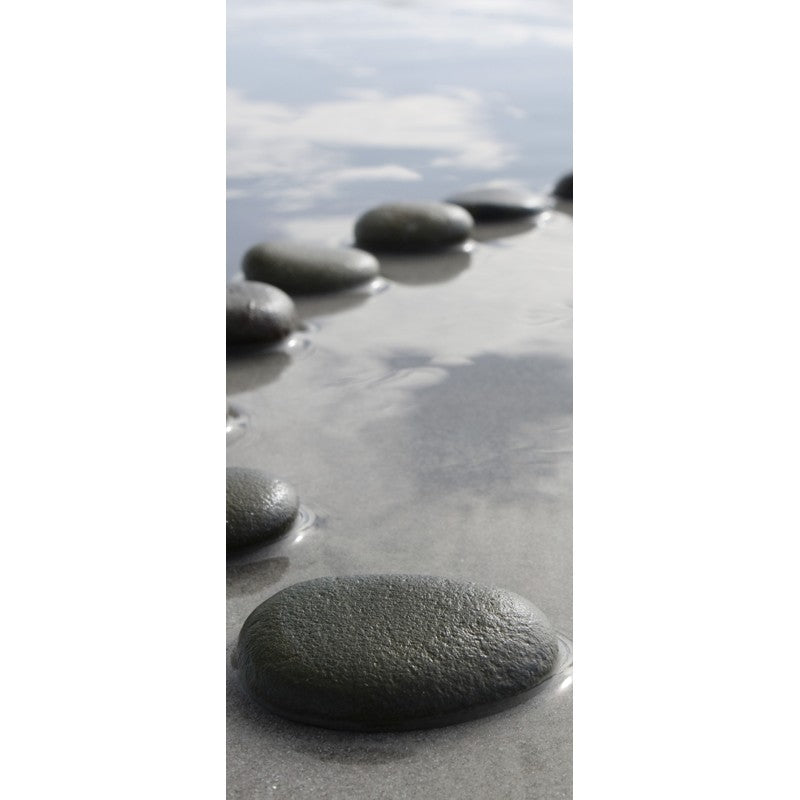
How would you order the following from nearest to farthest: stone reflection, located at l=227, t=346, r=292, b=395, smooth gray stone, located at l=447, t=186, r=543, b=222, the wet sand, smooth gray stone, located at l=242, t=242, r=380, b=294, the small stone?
the wet sand
stone reflection, located at l=227, t=346, r=292, b=395
smooth gray stone, located at l=242, t=242, r=380, b=294
smooth gray stone, located at l=447, t=186, r=543, b=222
the small stone

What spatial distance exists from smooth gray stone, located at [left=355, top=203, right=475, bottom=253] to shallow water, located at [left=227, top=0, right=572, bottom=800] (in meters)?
0.08

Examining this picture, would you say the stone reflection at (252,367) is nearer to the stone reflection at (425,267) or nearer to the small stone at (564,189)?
the stone reflection at (425,267)

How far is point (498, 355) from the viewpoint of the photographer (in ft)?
8.50

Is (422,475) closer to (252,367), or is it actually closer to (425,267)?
(252,367)

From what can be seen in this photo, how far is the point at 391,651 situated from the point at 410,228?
2.39m

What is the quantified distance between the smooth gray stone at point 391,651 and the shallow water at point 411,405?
3 centimetres

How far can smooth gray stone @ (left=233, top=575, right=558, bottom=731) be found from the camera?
4.05 ft

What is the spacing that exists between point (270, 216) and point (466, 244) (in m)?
0.71

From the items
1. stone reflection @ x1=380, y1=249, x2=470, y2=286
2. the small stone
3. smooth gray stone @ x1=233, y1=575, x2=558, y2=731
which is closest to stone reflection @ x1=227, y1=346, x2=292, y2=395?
stone reflection @ x1=380, y1=249, x2=470, y2=286

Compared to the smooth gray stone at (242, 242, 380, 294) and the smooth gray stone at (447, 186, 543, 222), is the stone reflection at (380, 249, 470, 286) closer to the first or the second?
the smooth gray stone at (242, 242, 380, 294)

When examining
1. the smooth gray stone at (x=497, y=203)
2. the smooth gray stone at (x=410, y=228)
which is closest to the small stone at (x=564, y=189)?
the smooth gray stone at (x=497, y=203)

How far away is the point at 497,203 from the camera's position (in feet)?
12.7
